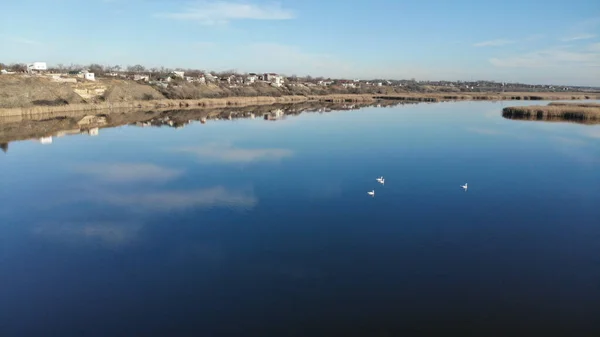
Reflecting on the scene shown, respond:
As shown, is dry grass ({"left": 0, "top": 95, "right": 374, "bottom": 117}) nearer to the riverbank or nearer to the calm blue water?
the riverbank

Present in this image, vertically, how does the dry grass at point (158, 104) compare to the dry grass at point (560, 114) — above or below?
above

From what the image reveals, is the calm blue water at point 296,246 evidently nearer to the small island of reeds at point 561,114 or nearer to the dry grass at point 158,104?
the dry grass at point 158,104


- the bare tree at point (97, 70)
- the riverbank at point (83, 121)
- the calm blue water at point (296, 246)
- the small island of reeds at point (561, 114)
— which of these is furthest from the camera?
Answer: the bare tree at point (97, 70)

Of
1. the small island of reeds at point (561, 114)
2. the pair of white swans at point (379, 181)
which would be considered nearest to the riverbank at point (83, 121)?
the pair of white swans at point (379, 181)

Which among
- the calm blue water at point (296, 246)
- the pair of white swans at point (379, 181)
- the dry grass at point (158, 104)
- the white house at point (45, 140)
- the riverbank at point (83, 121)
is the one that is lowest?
the calm blue water at point (296, 246)

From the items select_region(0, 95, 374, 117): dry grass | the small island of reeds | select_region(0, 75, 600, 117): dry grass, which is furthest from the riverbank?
the small island of reeds

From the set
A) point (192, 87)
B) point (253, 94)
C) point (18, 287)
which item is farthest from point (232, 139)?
point (253, 94)

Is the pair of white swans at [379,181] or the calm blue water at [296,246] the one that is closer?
the calm blue water at [296,246]

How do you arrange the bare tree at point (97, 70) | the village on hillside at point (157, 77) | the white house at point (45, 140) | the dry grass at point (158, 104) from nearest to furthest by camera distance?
the white house at point (45, 140), the dry grass at point (158, 104), the village on hillside at point (157, 77), the bare tree at point (97, 70)
